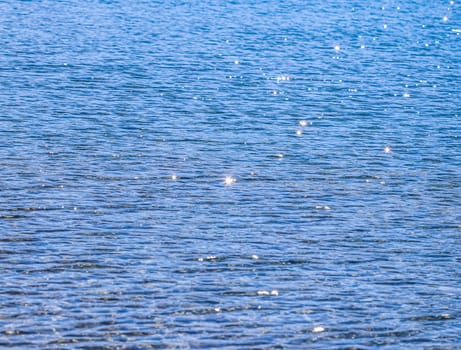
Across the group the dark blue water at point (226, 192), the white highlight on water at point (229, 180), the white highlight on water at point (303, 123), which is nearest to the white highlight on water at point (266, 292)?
the dark blue water at point (226, 192)

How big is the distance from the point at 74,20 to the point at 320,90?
16.9 m

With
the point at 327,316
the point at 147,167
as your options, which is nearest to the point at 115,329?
the point at 327,316

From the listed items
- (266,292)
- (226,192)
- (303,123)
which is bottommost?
(303,123)

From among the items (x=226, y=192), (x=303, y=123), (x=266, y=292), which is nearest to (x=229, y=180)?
(x=226, y=192)

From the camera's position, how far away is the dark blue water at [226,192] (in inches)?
745

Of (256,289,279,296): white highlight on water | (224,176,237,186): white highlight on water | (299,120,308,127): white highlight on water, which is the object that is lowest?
(299,120,308,127): white highlight on water

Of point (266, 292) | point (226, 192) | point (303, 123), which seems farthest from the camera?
point (303, 123)

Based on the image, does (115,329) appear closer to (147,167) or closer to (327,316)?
(327,316)

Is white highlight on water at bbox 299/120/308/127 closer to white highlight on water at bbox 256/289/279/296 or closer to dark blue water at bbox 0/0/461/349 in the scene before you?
dark blue water at bbox 0/0/461/349

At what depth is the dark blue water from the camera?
1892 centimetres

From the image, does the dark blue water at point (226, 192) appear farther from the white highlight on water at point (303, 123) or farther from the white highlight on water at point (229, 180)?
the white highlight on water at point (303, 123)

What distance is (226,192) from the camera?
25891 mm

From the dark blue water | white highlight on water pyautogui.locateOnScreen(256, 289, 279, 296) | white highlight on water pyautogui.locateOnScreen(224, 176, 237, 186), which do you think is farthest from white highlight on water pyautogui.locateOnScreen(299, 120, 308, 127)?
white highlight on water pyautogui.locateOnScreen(256, 289, 279, 296)

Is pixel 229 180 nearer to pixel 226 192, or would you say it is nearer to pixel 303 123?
pixel 226 192
